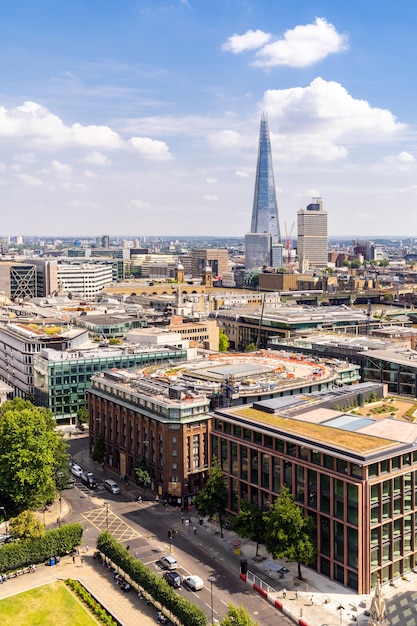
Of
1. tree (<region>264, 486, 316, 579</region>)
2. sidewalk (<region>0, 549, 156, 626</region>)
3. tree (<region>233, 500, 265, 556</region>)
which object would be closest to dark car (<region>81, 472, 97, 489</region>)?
sidewalk (<region>0, 549, 156, 626</region>)

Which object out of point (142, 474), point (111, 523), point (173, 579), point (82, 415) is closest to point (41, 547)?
point (111, 523)

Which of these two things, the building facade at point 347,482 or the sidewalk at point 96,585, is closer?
the sidewalk at point 96,585

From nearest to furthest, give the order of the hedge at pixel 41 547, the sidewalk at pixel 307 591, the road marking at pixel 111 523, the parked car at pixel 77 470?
the sidewalk at pixel 307 591 < the hedge at pixel 41 547 < the road marking at pixel 111 523 < the parked car at pixel 77 470

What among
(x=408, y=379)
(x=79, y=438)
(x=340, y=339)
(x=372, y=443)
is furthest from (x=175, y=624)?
(x=340, y=339)

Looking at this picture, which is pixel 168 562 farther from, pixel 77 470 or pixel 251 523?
pixel 77 470

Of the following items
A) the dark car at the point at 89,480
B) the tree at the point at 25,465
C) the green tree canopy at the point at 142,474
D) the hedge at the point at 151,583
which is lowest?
the dark car at the point at 89,480

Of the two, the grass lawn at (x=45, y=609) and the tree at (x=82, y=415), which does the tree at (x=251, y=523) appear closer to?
the grass lawn at (x=45, y=609)

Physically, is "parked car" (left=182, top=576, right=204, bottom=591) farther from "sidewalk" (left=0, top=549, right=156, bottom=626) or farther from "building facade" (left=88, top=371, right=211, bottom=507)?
"building facade" (left=88, top=371, right=211, bottom=507)

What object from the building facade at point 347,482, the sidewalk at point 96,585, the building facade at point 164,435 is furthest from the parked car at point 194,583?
the building facade at point 164,435

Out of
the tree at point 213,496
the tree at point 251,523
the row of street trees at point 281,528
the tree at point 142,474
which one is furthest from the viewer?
the tree at point 142,474
